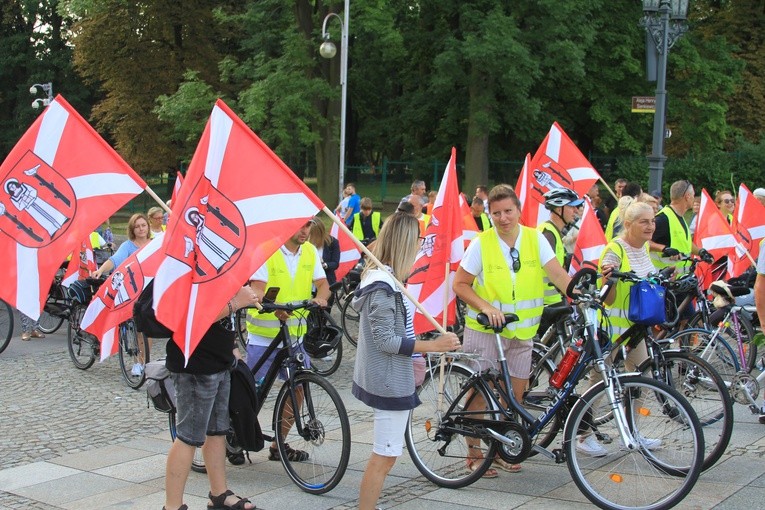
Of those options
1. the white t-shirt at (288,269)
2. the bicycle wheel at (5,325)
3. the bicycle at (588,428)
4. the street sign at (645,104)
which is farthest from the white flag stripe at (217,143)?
the street sign at (645,104)

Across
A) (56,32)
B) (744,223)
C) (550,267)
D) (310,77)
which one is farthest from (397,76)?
(550,267)

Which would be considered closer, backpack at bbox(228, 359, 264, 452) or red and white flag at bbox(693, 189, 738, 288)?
backpack at bbox(228, 359, 264, 452)

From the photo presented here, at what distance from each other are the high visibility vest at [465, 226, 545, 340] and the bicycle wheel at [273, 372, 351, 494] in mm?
1060

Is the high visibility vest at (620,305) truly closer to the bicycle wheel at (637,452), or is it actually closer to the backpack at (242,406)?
the bicycle wheel at (637,452)

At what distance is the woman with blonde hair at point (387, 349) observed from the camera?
4.86 meters

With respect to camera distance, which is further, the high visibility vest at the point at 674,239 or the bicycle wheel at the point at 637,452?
the high visibility vest at the point at 674,239

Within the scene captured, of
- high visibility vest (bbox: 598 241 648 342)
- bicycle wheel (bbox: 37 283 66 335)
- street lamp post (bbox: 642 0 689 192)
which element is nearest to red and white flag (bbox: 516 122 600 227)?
high visibility vest (bbox: 598 241 648 342)

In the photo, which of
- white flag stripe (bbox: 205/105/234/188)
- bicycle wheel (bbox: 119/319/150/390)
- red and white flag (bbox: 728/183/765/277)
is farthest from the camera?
red and white flag (bbox: 728/183/765/277)

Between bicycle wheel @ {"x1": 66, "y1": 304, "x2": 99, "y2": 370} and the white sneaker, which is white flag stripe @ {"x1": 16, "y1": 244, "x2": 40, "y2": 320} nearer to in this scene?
the white sneaker

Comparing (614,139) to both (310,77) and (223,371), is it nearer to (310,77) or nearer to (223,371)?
(310,77)

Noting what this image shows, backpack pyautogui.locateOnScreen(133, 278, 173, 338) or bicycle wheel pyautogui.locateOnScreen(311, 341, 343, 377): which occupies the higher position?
backpack pyautogui.locateOnScreen(133, 278, 173, 338)

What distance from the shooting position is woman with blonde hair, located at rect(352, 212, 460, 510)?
486 cm

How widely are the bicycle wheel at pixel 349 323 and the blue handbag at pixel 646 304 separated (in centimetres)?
581

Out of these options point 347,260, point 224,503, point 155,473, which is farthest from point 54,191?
point 347,260
